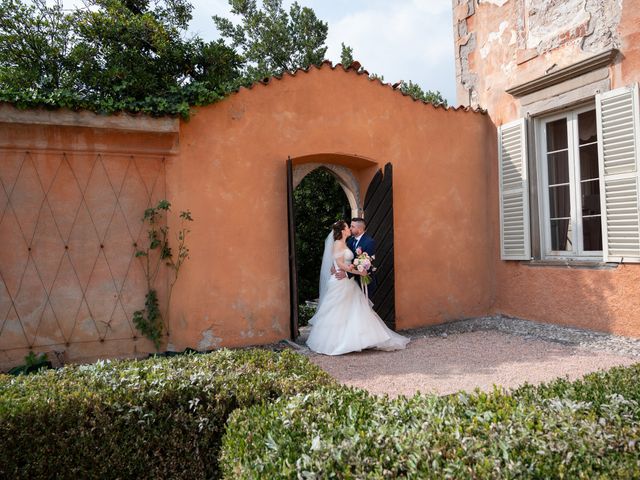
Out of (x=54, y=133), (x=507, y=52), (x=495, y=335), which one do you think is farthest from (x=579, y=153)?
(x=54, y=133)

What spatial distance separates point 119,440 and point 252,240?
11.6 ft

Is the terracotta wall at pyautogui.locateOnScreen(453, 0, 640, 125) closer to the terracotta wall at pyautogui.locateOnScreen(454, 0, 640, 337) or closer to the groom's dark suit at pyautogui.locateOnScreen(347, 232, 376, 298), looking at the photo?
the terracotta wall at pyautogui.locateOnScreen(454, 0, 640, 337)

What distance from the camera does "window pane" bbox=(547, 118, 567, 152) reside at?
20.8 feet

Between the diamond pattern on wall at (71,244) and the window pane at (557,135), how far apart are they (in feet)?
17.4

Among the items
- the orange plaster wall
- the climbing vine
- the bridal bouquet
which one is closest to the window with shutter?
the orange plaster wall

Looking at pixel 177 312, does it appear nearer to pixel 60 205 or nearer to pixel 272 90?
pixel 60 205

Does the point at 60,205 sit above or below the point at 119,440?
above

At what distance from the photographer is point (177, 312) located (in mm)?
5348

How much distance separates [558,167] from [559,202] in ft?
1.62

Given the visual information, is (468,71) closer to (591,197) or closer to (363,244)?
(591,197)

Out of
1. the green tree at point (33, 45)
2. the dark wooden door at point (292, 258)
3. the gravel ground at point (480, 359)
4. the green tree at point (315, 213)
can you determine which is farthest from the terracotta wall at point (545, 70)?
the green tree at point (33, 45)

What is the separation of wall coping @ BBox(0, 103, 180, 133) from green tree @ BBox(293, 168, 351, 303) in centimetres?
612

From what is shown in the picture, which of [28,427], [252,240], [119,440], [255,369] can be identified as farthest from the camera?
[252,240]

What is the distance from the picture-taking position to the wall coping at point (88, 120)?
456 cm
